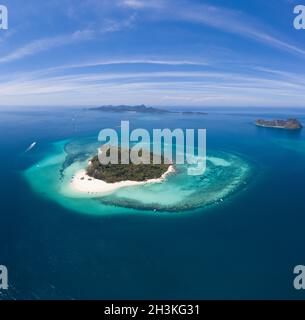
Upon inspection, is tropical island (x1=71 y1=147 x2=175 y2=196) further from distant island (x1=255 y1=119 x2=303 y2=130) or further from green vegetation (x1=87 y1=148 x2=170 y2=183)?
distant island (x1=255 y1=119 x2=303 y2=130)

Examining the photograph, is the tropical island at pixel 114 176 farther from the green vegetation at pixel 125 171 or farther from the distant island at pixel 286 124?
the distant island at pixel 286 124

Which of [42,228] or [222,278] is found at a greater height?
[42,228]

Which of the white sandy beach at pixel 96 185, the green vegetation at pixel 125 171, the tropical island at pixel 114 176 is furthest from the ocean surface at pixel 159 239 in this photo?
the green vegetation at pixel 125 171

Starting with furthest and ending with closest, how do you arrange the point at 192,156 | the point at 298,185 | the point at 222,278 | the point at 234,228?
the point at 192,156, the point at 298,185, the point at 234,228, the point at 222,278

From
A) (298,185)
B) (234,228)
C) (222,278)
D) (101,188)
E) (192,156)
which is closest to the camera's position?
(222,278)

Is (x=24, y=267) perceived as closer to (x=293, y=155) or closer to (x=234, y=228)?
(x=234, y=228)

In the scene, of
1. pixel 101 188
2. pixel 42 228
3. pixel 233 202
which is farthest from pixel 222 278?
pixel 101 188
